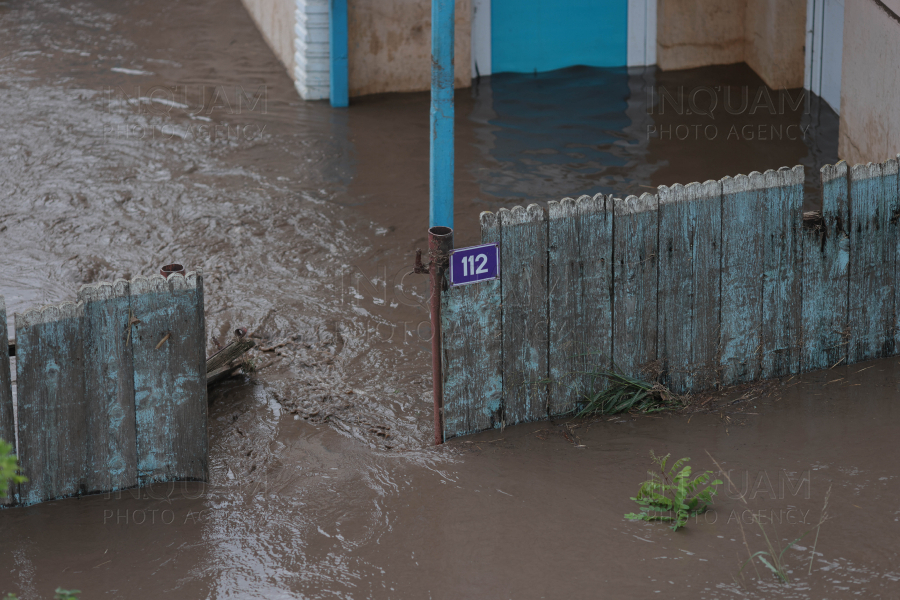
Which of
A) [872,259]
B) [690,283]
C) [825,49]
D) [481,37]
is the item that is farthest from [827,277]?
[481,37]

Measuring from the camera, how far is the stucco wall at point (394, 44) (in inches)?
420

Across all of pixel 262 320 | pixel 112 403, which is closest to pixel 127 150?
pixel 262 320

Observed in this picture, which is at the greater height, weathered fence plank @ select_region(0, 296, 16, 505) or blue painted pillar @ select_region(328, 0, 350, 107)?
blue painted pillar @ select_region(328, 0, 350, 107)

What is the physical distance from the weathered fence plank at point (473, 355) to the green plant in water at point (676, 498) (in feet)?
3.16

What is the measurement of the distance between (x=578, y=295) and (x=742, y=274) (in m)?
0.95

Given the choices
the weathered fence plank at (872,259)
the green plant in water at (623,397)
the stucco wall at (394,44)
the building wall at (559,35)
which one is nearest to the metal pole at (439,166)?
the green plant in water at (623,397)

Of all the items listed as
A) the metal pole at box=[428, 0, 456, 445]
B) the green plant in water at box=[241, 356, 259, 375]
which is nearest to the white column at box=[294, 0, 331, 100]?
the green plant in water at box=[241, 356, 259, 375]

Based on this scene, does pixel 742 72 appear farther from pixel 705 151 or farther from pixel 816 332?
pixel 816 332

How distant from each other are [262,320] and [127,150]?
3.78m

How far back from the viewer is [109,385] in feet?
14.6

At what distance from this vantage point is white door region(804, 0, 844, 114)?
1009cm

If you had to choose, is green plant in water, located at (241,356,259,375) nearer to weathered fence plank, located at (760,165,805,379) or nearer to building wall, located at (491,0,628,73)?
weathered fence plank, located at (760,165,805,379)

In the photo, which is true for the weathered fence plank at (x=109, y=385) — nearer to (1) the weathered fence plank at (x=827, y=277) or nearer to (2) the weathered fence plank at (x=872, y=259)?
(1) the weathered fence plank at (x=827, y=277)

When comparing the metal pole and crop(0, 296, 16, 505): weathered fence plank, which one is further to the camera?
the metal pole
